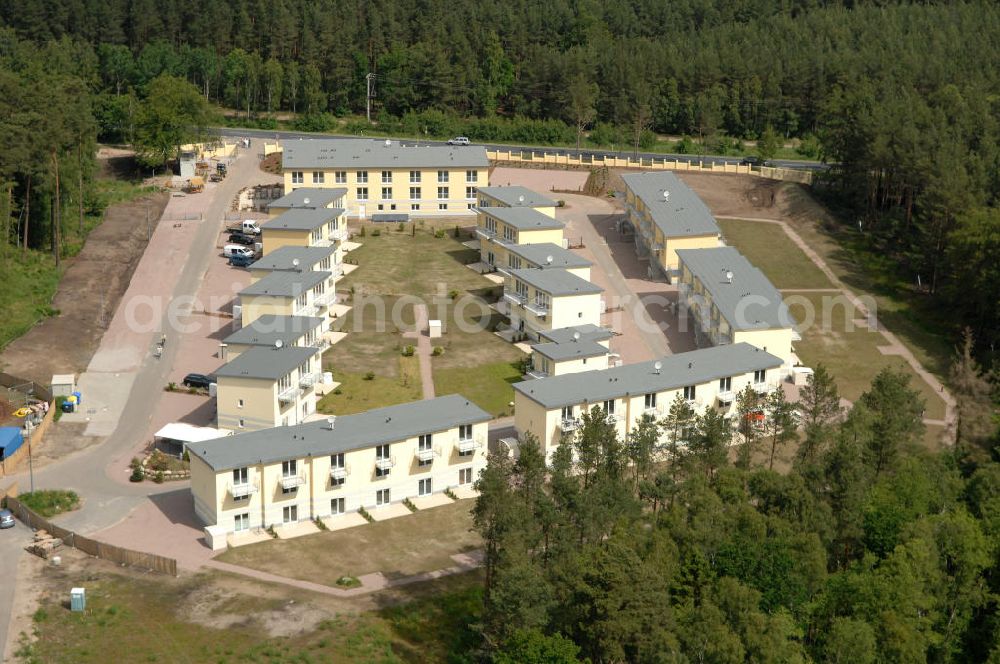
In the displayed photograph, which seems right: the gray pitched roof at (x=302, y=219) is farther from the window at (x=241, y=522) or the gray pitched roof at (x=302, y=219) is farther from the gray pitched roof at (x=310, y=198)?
the window at (x=241, y=522)

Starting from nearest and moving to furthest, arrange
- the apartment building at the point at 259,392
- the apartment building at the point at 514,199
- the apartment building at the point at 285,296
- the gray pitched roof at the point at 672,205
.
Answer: the apartment building at the point at 259,392
the apartment building at the point at 285,296
the gray pitched roof at the point at 672,205
the apartment building at the point at 514,199

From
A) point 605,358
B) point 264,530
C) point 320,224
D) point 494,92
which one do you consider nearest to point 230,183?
point 320,224

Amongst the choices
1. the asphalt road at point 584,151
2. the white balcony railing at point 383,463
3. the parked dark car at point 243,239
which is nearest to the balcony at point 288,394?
the white balcony railing at point 383,463

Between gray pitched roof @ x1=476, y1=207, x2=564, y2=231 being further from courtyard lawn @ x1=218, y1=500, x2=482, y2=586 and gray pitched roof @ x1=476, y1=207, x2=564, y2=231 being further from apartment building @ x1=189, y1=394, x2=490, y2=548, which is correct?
courtyard lawn @ x1=218, y1=500, x2=482, y2=586

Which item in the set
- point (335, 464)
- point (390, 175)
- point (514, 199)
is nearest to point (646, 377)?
point (335, 464)

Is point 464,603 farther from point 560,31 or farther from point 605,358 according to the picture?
point 560,31

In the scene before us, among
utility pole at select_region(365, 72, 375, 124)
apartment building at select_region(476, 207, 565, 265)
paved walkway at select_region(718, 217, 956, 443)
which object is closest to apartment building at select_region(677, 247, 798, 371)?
paved walkway at select_region(718, 217, 956, 443)
